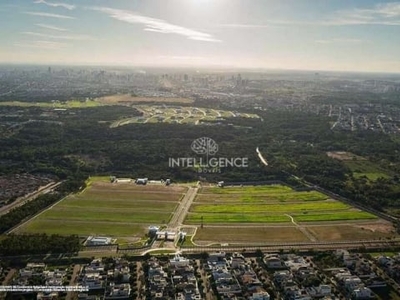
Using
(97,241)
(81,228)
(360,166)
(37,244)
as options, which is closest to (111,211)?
(81,228)

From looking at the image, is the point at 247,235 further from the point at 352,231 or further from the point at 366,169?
the point at 366,169

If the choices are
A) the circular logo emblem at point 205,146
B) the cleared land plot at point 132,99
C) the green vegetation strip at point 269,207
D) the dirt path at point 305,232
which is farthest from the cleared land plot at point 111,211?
the cleared land plot at point 132,99

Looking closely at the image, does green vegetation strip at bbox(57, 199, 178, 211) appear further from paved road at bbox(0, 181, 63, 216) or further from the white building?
the white building

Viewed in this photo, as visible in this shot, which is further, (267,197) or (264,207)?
(267,197)

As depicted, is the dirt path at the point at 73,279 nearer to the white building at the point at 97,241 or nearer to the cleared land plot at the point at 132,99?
the white building at the point at 97,241

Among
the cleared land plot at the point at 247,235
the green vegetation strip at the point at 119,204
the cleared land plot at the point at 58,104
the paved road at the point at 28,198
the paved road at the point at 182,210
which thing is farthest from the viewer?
the cleared land plot at the point at 58,104

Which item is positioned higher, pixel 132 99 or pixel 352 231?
pixel 352 231
